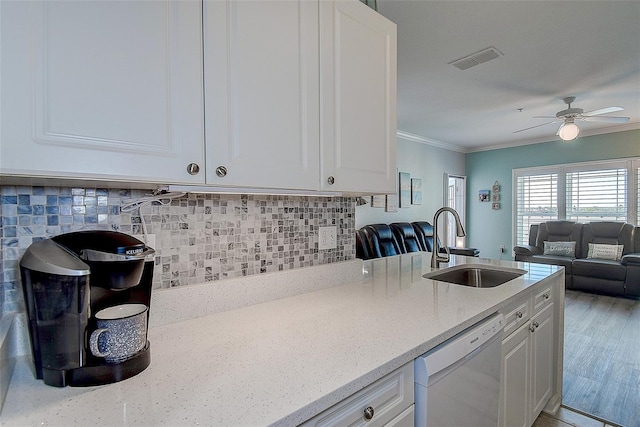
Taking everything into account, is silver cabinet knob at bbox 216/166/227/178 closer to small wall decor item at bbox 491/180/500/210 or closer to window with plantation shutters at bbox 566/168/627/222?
window with plantation shutters at bbox 566/168/627/222

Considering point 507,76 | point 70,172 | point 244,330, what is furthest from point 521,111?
point 70,172

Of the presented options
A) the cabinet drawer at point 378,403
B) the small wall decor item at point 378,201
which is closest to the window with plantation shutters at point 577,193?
the small wall decor item at point 378,201

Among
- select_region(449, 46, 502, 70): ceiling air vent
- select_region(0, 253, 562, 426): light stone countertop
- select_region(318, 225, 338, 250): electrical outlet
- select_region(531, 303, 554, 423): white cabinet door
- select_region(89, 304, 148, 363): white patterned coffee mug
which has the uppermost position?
select_region(449, 46, 502, 70): ceiling air vent

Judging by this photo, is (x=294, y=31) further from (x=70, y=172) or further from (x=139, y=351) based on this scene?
(x=139, y=351)

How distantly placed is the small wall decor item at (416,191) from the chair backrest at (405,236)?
23.7 inches

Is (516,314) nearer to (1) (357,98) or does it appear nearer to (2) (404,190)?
(1) (357,98)

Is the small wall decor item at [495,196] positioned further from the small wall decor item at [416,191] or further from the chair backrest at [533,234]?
the small wall decor item at [416,191]

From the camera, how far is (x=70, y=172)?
72 cm

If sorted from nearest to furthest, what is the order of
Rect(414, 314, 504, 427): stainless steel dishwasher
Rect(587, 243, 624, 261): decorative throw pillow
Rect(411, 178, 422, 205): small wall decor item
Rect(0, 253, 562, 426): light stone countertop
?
Rect(0, 253, 562, 426): light stone countertop, Rect(414, 314, 504, 427): stainless steel dishwasher, Rect(587, 243, 624, 261): decorative throw pillow, Rect(411, 178, 422, 205): small wall decor item

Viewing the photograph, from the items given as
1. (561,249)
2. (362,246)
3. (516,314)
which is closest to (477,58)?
(516,314)

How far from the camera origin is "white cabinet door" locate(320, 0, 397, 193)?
1.21 meters

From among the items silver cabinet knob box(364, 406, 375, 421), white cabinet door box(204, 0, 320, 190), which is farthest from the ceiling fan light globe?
silver cabinet knob box(364, 406, 375, 421)

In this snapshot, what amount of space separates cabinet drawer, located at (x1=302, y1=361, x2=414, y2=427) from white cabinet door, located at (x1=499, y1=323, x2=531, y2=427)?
0.73 m

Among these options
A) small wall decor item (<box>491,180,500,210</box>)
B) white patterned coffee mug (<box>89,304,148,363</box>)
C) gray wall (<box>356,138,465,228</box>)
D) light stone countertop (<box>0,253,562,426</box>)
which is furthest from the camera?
small wall decor item (<box>491,180,500,210</box>)
